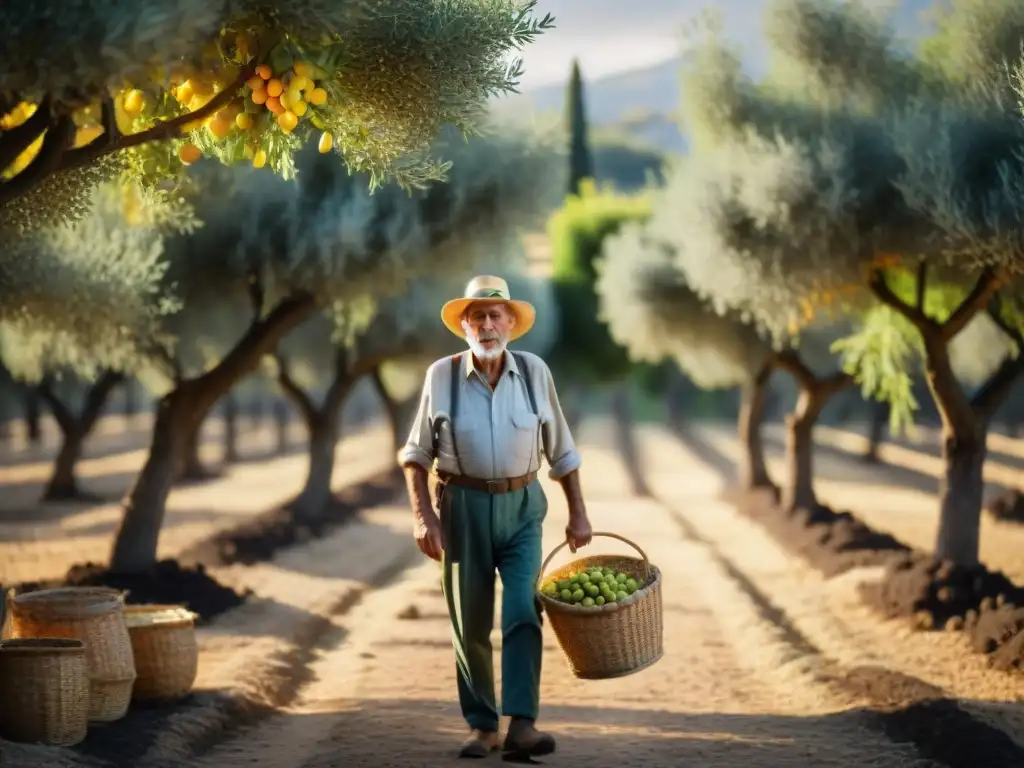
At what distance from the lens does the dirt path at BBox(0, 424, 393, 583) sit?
1902 cm

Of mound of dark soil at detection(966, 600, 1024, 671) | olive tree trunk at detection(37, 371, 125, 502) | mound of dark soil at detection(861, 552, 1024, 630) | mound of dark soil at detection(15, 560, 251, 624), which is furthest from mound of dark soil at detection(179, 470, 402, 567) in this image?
mound of dark soil at detection(966, 600, 1024, 671)

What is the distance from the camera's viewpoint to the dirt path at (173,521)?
62.4 feet

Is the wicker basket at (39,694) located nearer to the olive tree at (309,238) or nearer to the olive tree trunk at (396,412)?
the olive tree at (309,238)

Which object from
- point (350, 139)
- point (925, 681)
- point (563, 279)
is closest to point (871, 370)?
point (925, 681)

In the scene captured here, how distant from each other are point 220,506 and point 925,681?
20421mm

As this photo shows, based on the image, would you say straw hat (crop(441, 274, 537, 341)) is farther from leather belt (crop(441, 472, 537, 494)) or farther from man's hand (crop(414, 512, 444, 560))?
man's hand (crop(414, 512, 444, 560))

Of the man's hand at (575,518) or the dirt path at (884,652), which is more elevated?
the man's hand at (575,518)

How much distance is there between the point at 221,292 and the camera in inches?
677

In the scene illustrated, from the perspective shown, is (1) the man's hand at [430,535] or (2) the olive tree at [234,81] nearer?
(2) the olive tree at [234,81]

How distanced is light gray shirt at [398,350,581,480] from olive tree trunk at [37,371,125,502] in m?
21.0

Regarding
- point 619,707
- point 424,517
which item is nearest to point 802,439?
point 619,707

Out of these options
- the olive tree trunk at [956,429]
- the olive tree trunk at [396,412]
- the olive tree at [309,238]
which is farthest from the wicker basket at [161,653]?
the olive tree trunk at [396,412]

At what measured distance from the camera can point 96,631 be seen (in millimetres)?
7992

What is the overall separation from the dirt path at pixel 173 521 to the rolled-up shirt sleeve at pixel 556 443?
981 centimetres
